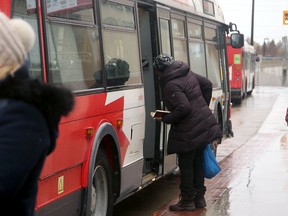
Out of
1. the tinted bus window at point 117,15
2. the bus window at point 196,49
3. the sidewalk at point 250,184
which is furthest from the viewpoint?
the bus window at point 196,49

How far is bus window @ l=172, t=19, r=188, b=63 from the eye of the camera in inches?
316

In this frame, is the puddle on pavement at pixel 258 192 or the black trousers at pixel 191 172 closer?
the black trousers at pixel 191 172

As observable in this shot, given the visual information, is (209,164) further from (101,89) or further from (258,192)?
(101,89)

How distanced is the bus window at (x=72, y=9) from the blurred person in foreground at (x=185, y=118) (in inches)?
56.8

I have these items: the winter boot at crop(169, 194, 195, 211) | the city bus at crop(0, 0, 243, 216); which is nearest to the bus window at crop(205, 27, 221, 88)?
the city bus at crop(0, 0, 243, 216)

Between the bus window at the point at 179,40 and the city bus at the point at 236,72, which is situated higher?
the bus window at the point at 179,40

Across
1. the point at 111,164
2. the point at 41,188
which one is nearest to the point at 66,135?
the point at 41,188

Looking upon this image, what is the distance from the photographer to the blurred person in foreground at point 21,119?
5.79 feet

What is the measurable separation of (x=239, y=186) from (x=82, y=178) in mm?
3866

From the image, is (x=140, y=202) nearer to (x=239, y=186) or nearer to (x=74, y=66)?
(x=239, y=186)

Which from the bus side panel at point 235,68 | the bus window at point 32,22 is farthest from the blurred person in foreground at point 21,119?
the bus side panel at point 235,68

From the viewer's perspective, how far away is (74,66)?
191 inches

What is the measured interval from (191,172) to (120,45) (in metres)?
1.76

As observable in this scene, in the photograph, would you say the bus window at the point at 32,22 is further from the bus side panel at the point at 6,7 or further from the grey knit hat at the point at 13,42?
the grey knit hat at the point at 13,42
